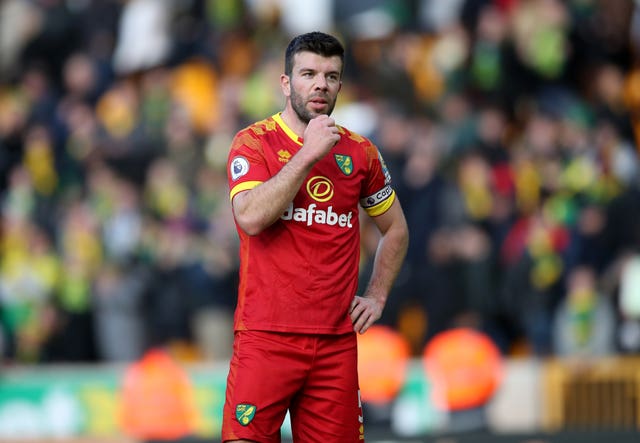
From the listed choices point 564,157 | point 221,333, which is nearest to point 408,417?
point 221,333

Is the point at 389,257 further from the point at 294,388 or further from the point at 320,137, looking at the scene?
the point at 320,137

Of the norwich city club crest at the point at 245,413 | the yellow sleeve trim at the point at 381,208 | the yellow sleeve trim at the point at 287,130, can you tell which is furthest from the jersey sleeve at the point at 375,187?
the norwich city club crest at the point at 245,413

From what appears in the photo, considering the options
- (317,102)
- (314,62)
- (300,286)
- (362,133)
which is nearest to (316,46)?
(314,62)

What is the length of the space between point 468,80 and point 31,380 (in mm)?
5634

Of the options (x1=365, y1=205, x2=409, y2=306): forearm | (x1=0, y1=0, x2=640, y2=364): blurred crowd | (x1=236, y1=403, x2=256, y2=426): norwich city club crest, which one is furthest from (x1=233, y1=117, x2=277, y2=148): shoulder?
(x1=0, y1=0, x2=640, y2=364): blurred crowd

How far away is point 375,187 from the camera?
5617mm

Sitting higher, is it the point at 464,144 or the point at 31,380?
the point at 464,144

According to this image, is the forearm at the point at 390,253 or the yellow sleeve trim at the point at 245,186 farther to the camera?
the forearm at the point at 390,253

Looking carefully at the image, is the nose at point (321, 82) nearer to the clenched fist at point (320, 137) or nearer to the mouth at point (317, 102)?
the mouth at point (317, 102)

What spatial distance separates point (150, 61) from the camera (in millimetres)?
15250

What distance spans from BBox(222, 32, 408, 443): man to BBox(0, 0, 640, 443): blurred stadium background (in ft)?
10.9

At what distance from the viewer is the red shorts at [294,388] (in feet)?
17.1

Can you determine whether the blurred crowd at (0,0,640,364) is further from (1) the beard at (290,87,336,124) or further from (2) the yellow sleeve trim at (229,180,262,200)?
(2) the yellow sleeve trim at (229,180,262,200)

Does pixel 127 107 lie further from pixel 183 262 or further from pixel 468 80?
pixel 468 80
